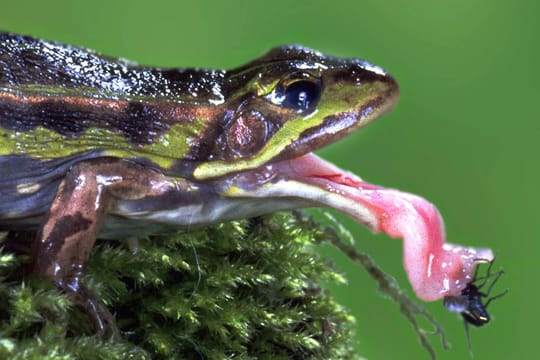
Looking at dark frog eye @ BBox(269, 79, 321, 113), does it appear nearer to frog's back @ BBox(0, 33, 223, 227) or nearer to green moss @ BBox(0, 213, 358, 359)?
frog's back @ BBox(0, 33, 223, 227)

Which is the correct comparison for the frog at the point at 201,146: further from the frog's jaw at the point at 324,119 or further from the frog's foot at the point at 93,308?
the frog's foot at the point at 93,308

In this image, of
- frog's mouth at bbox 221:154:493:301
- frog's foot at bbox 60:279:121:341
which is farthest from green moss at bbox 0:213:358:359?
frog's mouth at bbox 221:154:493:301

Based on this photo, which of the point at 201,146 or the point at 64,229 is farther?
the point at 201,146

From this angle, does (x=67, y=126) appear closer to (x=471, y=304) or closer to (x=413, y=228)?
(x=413, y=228)

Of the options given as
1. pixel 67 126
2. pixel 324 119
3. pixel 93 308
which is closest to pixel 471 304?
pixel 324 119

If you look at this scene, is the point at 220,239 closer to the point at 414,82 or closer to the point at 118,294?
the point at 118,294

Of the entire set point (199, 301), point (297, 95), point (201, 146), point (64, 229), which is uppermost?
point (297, 95)

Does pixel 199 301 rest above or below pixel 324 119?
below

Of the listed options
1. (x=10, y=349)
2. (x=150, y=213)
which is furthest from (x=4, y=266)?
(x=150, y=213)
